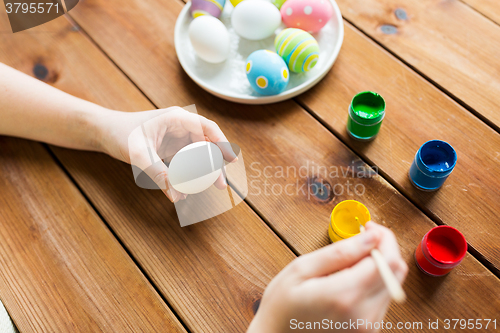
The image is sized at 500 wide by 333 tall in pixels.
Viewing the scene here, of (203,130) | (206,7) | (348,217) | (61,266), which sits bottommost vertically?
(61,266)

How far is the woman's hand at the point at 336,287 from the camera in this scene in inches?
16.4

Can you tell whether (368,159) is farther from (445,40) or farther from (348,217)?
(445,40)

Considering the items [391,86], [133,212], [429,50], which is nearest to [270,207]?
[133,212]

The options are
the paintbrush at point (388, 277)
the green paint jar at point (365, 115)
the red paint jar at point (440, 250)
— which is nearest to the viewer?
the paintbrush at point (388, 277)

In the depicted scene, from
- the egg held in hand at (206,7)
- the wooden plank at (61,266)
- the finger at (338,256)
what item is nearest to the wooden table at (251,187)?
the wooden plank at (61,266)

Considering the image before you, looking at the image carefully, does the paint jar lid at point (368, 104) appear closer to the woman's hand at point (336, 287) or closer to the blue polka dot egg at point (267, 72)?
the blue polka dot egg at point (267, 72)

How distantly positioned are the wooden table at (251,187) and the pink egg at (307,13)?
95 millimetres

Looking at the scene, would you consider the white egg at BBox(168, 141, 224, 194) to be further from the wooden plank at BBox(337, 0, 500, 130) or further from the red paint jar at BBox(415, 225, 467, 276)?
the wooden plank at BBox(337, 0, 500, 130)

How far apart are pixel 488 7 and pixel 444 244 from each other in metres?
0.66

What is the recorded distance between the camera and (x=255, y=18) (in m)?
0.84

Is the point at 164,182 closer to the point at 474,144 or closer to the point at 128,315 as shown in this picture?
the point at 128,315

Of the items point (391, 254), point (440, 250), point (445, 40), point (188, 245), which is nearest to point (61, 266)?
point (188, 245)

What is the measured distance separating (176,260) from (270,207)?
216mm

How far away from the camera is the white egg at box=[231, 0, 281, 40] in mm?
839
